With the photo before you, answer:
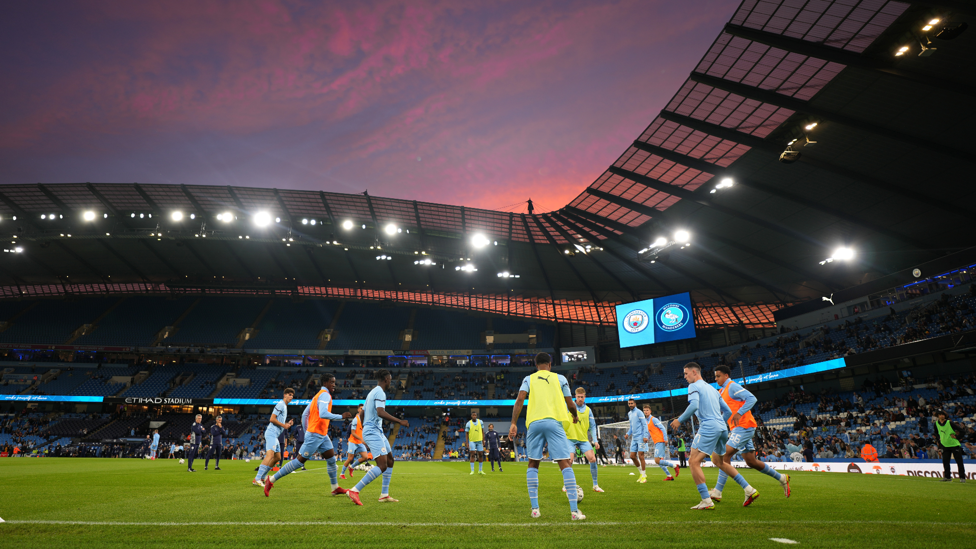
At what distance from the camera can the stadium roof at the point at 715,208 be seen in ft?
60.1

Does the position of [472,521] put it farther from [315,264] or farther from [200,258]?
[200,258]

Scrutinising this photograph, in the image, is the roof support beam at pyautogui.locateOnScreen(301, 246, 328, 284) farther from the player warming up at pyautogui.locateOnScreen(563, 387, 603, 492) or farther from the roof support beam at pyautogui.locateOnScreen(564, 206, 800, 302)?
the player warming up at pyautogui.locateOnScreen(563, 387, 603, 492)

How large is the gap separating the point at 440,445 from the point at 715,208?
1272 inches

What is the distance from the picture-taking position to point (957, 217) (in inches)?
1041

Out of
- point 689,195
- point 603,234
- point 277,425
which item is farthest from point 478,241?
point 277,425

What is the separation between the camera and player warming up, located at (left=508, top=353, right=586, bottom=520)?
5.66 m

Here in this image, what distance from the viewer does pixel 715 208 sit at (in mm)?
29625

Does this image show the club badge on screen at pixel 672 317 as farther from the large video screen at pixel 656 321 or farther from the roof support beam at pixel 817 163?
the roof support beam at pixel 817 163

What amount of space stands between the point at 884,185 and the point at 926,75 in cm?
790

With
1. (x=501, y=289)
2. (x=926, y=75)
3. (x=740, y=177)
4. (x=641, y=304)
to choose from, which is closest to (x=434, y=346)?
(x=501, y=289)

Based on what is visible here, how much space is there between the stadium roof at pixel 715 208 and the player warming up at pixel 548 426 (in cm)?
1828

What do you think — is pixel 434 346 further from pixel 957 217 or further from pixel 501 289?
pixel 957 217

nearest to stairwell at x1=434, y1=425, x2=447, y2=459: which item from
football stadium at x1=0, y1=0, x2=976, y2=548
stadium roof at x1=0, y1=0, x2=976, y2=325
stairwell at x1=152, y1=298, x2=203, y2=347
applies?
football stadium at x1=0, y1=0, x2=976, y2=548

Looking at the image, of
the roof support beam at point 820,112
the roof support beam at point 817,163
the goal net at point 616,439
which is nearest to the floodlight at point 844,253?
the roof support beam at point 817,163
